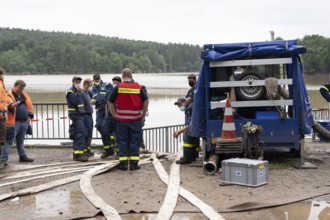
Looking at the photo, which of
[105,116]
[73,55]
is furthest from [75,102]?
[73,55]

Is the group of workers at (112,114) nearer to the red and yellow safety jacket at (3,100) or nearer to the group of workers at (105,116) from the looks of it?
the group of workers at (105,116)

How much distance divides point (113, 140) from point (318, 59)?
44.0 m

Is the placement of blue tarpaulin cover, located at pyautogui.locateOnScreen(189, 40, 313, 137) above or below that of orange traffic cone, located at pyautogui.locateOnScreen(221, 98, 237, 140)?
above

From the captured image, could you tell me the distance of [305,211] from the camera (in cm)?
654

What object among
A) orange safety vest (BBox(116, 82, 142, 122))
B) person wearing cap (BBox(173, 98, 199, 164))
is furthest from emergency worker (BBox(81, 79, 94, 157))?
person wearing cap (BBox(173, 98, 199, 164))

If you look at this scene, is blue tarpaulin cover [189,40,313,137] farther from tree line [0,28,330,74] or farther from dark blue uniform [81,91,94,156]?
tree line [0,28,330,74]

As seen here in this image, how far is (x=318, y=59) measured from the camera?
52.3m

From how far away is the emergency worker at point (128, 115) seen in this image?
9.52 meters

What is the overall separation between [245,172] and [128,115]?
259cm

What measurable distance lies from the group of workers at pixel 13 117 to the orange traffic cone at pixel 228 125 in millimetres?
4056

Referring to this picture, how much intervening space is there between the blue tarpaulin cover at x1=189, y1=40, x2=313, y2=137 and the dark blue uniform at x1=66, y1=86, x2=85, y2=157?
264 centimetres

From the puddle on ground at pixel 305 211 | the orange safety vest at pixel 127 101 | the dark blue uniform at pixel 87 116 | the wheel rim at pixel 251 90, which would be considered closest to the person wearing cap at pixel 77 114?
the dark blue uniform at pixel 87 116

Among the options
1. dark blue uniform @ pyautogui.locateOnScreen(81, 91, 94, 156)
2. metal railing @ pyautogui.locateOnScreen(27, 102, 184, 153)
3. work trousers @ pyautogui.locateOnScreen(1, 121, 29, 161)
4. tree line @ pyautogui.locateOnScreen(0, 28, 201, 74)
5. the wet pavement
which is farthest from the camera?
tree line @ pyautogui.locateOnScreen(0, 28, 201, 74)

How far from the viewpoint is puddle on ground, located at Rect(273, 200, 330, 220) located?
20.7 feet
